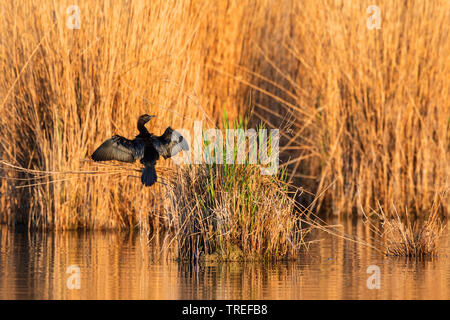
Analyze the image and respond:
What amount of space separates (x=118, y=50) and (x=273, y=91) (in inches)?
142

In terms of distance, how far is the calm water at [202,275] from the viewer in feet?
21.2

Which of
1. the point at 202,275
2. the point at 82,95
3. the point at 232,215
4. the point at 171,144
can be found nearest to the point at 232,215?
the point at 232,215

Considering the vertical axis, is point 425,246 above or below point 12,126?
below

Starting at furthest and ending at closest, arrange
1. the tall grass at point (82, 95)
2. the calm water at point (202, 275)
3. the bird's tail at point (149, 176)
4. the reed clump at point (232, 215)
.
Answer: the tall grass at point (82, 95), the bird's tail at point (149, 176), the reed clump at point (232, 215), the calm water at point (202, 275)

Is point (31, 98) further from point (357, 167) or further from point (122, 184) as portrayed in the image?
point (357, 167)

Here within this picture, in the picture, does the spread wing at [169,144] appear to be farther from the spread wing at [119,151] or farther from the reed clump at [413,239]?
the reed clump at [413,239]

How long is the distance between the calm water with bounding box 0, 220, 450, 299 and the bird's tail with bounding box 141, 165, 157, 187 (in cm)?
63

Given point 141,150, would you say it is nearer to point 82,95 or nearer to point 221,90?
point 82,95

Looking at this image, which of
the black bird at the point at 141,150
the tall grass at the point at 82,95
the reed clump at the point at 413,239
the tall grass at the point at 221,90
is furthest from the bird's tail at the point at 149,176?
the tall grass at the point at 82,95

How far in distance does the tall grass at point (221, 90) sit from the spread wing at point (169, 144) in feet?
1.43
